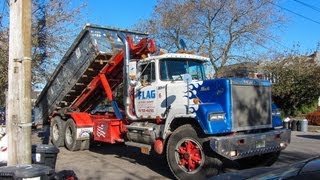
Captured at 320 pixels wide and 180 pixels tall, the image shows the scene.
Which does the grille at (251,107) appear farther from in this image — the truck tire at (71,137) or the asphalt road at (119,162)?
the truck tire at (71,137)

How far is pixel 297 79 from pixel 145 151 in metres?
22.7

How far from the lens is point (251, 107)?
10.1m

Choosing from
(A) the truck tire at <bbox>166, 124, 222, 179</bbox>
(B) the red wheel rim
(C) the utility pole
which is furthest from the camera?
(B) the red wheel rim

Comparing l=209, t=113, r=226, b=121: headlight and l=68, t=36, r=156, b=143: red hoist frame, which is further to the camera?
l=68, t=36, r=156, b=143: red hoist frame

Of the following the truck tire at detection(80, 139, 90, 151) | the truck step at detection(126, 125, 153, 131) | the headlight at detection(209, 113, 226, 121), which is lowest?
the truck tire at detection(80, 139, 90, 151)

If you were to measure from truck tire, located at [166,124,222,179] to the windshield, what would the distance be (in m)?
1.62

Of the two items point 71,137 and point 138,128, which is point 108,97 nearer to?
point 71,137

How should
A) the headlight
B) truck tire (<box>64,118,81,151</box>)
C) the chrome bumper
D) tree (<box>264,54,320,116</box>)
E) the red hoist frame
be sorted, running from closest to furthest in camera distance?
the chrome bumper < the headlight < the red hoist frame < truck tire (<box>64,118,81,151</box>) < tree (<box>264,54,320,116</box>)

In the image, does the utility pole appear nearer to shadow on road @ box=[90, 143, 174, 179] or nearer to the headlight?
the headlight

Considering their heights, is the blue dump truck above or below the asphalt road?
above

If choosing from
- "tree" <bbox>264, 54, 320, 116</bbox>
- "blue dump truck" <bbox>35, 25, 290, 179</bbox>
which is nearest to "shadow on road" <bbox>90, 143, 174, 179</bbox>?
"blue dump truck" <bbox>35, 25, 290, 179</bbox>

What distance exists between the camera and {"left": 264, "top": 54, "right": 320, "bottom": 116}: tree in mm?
31109

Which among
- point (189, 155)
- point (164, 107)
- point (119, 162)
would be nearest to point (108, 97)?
point (119, 162)

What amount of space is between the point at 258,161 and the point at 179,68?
9.52 ft
